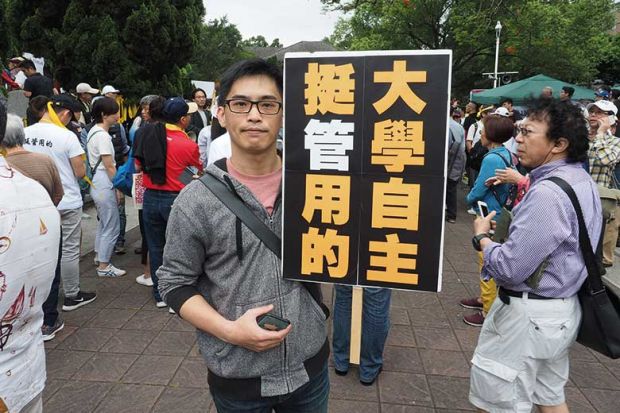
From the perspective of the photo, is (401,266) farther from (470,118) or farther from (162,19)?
(162,19)

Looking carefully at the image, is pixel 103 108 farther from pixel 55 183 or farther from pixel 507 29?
pixel 507 29

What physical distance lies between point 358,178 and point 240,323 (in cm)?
60

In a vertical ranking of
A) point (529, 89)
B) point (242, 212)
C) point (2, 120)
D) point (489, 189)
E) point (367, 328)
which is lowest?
point (367, 328)

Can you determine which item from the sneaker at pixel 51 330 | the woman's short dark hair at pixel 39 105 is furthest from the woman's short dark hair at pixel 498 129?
the sneaker at pixel 51 330

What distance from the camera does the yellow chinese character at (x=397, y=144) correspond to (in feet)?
4.83

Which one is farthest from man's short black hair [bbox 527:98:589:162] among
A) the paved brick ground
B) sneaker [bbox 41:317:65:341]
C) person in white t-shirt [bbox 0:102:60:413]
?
sneaker [bbox 41:317:65:341]

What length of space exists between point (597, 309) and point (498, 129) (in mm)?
2139

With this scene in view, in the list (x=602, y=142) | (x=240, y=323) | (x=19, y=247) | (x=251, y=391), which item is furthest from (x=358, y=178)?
(x=602, y=142)

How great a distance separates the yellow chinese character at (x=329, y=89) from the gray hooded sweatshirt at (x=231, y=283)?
14.5 inches

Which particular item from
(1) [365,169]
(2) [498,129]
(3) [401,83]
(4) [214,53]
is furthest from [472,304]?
(4) [214,53]

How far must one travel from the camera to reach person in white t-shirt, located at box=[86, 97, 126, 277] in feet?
15.4

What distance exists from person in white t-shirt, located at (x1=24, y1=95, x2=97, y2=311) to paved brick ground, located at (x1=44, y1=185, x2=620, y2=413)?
0.25 meters

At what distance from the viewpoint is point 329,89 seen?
1488 mm

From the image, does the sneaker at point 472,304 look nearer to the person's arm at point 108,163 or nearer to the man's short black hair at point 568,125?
the man's short black hair at point 568,125
